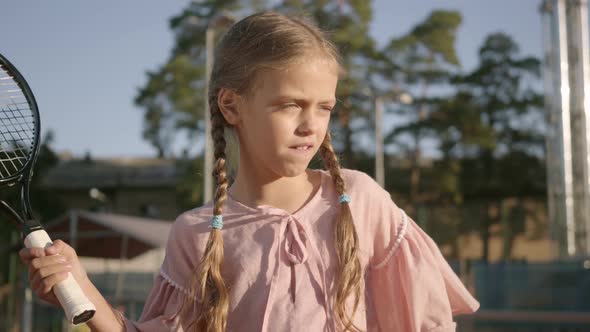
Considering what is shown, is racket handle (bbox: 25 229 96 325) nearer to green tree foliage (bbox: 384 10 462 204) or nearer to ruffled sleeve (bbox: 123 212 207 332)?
ruffled sleeve (bbox: 123 212 207 332)

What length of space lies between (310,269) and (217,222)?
10.7 inches

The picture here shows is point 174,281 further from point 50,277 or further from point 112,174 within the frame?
point 112,174

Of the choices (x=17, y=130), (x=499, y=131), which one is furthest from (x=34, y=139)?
(x=499, y=131)

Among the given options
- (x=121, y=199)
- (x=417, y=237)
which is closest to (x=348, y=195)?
(x=417, y=237)

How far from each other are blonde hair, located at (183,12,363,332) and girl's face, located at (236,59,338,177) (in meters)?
0.04

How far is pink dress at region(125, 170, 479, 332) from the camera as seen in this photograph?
217 cm

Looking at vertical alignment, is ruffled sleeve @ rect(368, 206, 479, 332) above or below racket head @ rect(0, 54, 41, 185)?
below

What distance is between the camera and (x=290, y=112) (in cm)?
214

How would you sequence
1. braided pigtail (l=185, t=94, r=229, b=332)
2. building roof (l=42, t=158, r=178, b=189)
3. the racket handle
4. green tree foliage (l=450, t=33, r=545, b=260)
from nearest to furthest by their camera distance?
the racket handle, braided pigtail (l=185, t=94, r=229, b=332), green tree foliage (l=450, t=33, r=545, b=260), building roof (l=42, t=158, r=178, b=189)

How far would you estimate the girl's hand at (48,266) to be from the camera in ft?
6.68

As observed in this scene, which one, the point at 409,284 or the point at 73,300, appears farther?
the point at 409,284

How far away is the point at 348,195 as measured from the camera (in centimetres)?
228

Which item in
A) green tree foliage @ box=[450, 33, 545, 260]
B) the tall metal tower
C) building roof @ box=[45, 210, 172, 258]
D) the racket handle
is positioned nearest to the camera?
the racket handle

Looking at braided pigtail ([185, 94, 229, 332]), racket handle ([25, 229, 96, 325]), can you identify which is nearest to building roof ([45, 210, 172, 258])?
braided pigtail ([185, 94, 229, 332])
